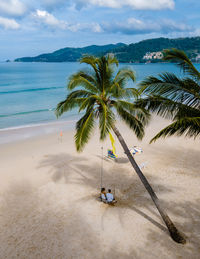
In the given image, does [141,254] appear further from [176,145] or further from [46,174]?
[176,145]

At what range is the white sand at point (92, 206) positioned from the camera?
696 centimetres

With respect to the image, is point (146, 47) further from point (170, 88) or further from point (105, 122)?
point (170, 88)

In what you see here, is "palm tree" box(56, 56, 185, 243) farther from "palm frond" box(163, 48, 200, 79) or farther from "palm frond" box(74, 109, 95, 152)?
"palm frond" box(163, 48, 200, 79)

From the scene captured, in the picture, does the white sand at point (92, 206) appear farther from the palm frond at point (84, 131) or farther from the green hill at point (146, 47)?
the green hill at point (146, 47)

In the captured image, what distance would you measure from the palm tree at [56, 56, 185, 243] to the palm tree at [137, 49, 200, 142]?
135 cm

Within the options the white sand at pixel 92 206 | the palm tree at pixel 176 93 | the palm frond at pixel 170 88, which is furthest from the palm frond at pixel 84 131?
the white sand at pixel 92 206

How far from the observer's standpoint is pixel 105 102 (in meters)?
7.52

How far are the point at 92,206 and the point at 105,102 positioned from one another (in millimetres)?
4234

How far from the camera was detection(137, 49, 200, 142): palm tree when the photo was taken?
568 centimetres

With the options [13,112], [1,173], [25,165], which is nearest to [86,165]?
[25,165]

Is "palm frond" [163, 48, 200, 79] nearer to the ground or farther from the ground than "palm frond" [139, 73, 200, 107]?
farther from the ground

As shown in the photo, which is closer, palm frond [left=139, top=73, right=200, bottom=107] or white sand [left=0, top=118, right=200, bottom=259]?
palm frond [left=139, top=73, right=200, bottom=107]

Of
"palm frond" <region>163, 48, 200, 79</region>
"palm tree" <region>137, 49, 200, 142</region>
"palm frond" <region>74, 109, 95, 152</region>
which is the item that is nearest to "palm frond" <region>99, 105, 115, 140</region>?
"palm frond" <region>74, 109, 95, 152</region>

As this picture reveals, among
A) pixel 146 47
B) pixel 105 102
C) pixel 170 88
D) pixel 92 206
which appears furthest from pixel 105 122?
pixel 146 47
